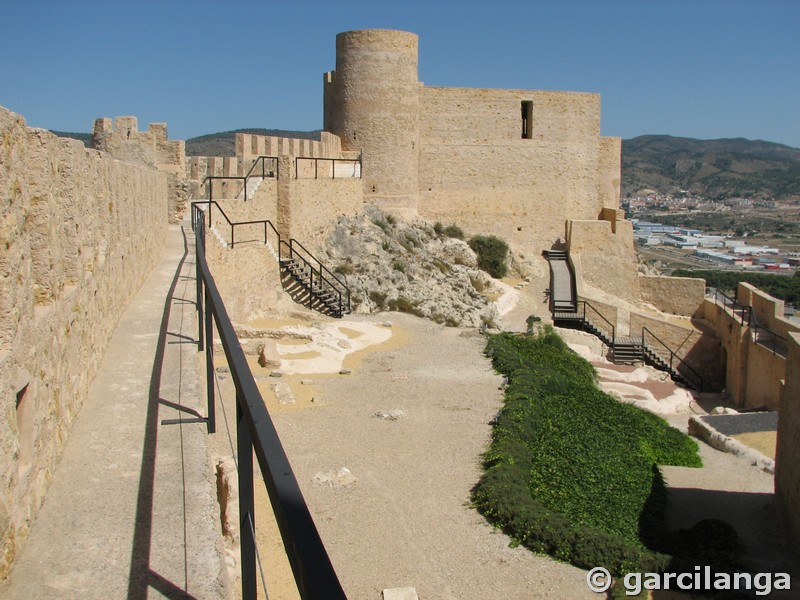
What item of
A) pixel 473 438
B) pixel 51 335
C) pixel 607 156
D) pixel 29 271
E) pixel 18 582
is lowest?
pixel 473 438

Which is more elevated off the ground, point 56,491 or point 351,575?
point 56,491

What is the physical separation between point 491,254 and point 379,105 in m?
5.70

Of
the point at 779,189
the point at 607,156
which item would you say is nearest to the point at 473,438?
the point at 607,156

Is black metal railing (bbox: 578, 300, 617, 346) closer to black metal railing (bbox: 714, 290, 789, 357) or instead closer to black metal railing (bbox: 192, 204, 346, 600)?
black metal railing (bbox: 714, 290, 789, 357)

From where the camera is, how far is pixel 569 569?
6863mm

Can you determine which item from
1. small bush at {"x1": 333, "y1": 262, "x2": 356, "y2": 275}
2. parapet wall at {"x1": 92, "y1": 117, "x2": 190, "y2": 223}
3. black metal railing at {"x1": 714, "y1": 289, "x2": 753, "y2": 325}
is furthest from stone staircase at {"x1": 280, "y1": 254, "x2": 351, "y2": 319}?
black metal railing at {"x1": 714, "y1": 289, "x2": 753, "y2": 325}

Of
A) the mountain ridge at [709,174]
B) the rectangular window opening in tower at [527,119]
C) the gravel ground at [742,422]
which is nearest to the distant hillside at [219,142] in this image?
the rectangular window opening in tower at [527,119]

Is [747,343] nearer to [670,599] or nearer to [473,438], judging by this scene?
[473,438]

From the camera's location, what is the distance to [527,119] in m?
26.6

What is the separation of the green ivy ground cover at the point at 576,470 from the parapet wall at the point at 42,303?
4.27 meters

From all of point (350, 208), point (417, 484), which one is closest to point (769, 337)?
point (350, 208)

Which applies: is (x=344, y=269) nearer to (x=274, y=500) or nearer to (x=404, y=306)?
(x=404, y=306)

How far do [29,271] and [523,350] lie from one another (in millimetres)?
12268

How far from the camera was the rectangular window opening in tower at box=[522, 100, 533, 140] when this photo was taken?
2622cm
